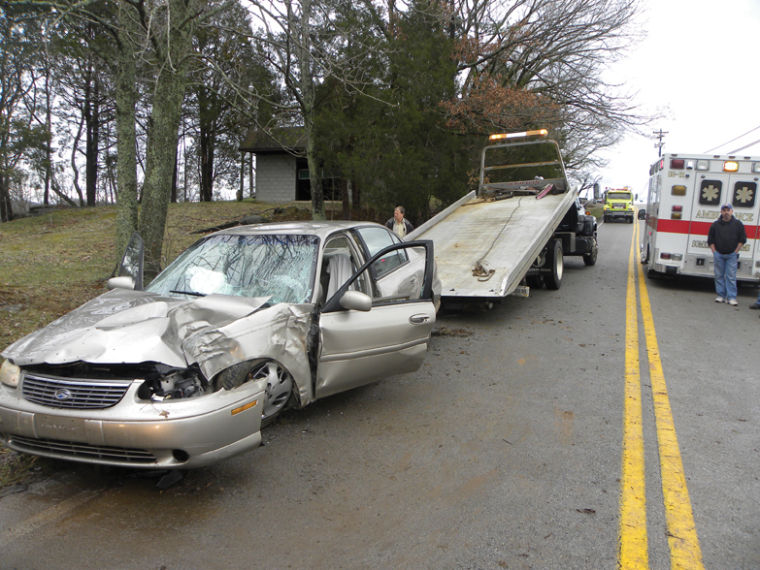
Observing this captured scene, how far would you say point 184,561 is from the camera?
2879 millimetres

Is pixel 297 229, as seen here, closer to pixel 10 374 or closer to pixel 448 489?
pixel 10 374

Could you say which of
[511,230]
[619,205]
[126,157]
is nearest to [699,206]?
[511,230]

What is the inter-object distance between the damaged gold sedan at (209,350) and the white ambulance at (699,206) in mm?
8299

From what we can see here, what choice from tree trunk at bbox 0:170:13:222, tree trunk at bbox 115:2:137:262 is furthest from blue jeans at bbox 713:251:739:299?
tree trunk at bbox 0:170:13:222

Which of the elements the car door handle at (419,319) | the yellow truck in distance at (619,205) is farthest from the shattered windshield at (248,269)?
the yellow truck in distance at (619,205)

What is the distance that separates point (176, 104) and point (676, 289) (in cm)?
1039

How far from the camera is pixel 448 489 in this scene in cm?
367

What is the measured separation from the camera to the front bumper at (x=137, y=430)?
3133 mm

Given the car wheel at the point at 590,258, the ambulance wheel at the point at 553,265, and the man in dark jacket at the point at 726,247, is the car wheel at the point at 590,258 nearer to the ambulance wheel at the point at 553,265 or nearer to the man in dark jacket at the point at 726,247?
the ambulance wheel at the point at 553,265

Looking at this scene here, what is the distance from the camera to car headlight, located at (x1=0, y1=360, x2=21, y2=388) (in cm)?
352

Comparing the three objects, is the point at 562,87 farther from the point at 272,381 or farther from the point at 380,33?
the point at 272,381

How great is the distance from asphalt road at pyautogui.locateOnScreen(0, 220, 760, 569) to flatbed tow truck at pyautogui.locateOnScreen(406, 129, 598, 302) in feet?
8.22

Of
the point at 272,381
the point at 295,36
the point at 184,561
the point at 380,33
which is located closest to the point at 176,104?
the point at 295,36

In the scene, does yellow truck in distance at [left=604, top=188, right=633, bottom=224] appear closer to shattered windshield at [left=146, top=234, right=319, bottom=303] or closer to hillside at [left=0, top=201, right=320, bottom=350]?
hillside at [left=0, top=201, right=320, bottom=350]
